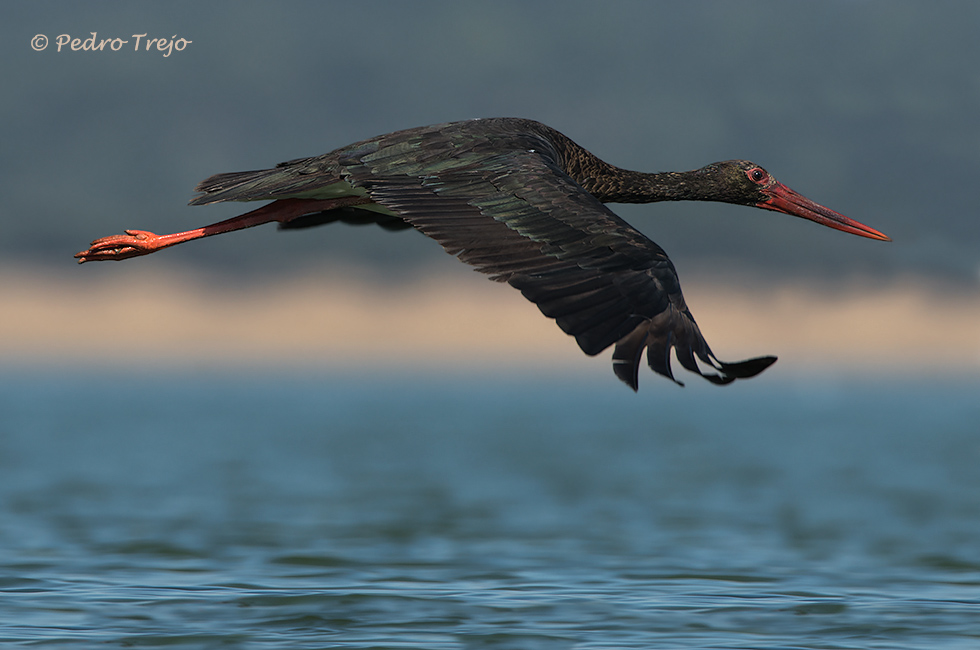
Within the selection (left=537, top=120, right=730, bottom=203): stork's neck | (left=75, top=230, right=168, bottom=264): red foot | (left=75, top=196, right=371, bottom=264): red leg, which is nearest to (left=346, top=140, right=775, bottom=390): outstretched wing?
(left=75, top=196, right=371, bottom=264): red leg

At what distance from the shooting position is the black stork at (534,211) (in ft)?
23.1

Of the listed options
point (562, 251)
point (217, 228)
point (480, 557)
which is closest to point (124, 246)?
point (217, 228)

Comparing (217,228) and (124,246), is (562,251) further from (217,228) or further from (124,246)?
(124,246)

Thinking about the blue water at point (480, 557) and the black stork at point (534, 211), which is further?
the blue water at point (480, 557)

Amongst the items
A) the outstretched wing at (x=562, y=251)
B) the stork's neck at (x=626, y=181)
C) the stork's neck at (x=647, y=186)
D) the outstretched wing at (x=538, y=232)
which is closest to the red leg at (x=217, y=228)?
the outstretched wing at (x=538, y=232)

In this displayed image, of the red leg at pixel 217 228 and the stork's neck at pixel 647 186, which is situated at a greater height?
the stork's neck at pixel 647 186

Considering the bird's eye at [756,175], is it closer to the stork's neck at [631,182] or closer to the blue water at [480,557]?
the stork's neck at [631,182]

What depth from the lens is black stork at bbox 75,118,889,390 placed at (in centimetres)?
705

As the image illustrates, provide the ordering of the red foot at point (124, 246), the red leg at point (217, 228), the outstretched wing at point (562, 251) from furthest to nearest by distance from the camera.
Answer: the red foot at point (124, 246)
the red leg at point (217, 228)
the outstretched wing at point (562, 251)

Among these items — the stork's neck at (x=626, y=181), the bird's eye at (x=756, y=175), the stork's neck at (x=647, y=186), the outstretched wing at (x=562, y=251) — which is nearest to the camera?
the outstretched wing at (x=562, y=251)

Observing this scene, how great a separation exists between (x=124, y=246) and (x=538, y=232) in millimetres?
4151

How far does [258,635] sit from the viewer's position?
10.5m

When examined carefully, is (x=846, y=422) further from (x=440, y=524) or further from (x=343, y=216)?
(x=343, y=216)

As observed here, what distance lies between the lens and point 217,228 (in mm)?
10039
